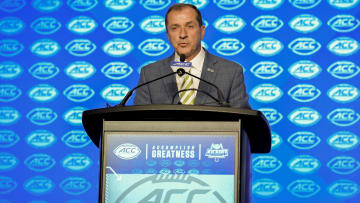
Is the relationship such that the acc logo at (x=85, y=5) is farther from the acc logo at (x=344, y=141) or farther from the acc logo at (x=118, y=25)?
the acc logo at (x=344, y=141)

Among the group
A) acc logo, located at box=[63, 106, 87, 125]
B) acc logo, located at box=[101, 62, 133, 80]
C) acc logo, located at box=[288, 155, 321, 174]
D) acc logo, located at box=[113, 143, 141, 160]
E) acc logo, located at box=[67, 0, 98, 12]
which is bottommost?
acc logo, located at box=[113, 143, 141, 160]

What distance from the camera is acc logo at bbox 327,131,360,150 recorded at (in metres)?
3.70

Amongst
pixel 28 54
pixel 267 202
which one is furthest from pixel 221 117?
pixel 28 54

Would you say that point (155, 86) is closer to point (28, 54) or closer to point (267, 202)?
point (267, 202)

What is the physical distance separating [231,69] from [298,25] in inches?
57.4

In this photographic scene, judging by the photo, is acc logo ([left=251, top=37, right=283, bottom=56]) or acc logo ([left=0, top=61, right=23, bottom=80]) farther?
acc logo ([left=0, top=61, right=23, bottom=80])

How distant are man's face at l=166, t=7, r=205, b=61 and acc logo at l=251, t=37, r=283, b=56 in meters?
1.16

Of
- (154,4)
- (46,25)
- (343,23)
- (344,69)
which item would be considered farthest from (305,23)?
(46,25)

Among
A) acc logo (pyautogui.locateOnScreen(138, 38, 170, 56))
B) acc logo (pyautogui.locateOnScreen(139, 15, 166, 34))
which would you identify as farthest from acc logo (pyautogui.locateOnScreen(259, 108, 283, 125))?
acc logo (pyautogui.locateOnScreen(139, 15, 166, 34))

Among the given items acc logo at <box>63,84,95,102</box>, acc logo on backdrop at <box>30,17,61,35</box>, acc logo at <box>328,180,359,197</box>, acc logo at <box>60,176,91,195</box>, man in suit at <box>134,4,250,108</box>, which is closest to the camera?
man in suit at <box>134,4,250,108</box>

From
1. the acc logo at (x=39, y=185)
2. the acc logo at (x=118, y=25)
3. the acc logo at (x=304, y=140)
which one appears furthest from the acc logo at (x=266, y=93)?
the acc logo at (x=39, y=185)

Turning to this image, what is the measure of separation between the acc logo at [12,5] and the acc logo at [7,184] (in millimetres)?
1249

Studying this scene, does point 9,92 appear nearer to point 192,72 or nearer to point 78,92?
point 78,92

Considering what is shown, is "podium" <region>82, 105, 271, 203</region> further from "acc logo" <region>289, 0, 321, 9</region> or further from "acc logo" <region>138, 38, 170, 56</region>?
"acc logo" <region>289, 0, 321, 9</region>
